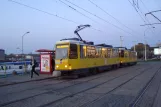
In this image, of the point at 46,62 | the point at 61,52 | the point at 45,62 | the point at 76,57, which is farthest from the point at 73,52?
the point at 45,62

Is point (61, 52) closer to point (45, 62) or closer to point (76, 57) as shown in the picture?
point (76, 57)

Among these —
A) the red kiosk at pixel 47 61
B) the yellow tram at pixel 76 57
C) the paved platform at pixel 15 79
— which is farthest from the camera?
the red kiosk at pixel 47 61

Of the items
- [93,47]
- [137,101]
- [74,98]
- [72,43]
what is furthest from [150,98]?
[93,47]

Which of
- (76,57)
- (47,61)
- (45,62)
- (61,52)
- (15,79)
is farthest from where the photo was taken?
(45,62)

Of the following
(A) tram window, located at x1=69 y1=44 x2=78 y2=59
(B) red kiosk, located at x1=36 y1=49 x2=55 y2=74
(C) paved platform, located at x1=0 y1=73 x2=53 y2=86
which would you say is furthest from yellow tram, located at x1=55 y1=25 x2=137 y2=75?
(B) red kiosk, located at x1=36 y1=49 x2=55 y2=74

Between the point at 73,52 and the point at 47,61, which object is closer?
the point at 73,52

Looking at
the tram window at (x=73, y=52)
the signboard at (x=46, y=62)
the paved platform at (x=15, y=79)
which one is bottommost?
the paved platform at (x=15, y=79)

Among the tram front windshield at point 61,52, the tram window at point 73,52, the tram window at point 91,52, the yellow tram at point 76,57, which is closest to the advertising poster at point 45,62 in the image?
the yellow tram at point 76,57

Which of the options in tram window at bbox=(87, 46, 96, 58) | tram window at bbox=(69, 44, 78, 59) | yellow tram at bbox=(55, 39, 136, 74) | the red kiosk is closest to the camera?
yellow tram at bbox=(55, 39, 136, 74)

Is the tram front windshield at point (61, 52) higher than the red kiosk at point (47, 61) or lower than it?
higher

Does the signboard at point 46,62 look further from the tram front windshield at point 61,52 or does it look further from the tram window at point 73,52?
the tram window at point 73,52

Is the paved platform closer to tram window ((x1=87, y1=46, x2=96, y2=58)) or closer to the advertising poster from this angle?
the advertising poster

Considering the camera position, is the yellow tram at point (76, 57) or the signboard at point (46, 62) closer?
the yellow tram at point (76, 57)

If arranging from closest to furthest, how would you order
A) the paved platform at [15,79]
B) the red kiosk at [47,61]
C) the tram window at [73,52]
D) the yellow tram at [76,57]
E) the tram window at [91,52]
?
the paved platform at [15,79], the yellow tram at [76,57], the tram window at [73,52], the red kiosk at [47,61], the tram window at [91,52]
